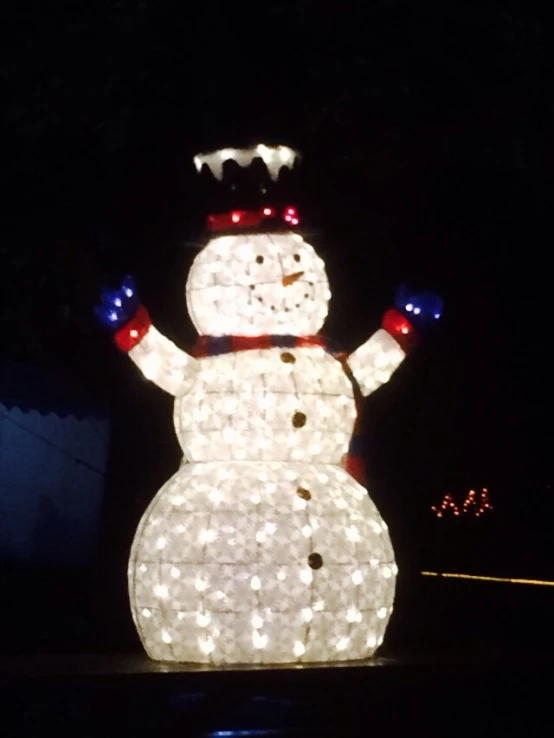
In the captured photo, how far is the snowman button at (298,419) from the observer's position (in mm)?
5078

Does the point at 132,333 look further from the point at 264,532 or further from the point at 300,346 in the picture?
the point at 264,532

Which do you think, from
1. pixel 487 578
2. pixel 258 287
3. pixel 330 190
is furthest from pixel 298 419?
pixel 487 578

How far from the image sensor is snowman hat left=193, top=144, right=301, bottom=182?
5.47 metres

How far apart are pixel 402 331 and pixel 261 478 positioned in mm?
881

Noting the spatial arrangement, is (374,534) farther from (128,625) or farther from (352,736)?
(128,625)

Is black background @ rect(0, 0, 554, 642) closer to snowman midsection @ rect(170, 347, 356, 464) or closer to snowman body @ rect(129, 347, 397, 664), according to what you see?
snowman midsection @ rect(170, 347, 356, 464)

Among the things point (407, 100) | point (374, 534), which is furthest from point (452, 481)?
point (374, 534)

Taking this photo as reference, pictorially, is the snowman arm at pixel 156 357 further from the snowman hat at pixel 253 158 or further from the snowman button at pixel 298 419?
the snowman hat at pixel 253 158

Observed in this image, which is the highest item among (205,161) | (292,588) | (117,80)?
(117,80)

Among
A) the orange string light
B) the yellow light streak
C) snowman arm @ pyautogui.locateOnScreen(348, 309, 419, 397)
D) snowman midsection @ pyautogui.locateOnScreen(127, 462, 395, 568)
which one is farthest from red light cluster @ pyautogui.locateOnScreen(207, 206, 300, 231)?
the orange string light

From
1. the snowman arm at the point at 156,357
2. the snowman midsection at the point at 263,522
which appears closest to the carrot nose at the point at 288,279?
the snowman arm at the point at 156,357

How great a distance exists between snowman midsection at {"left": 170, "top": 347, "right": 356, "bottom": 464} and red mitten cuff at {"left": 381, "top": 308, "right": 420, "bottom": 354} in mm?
350

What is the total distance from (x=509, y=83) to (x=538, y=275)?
66.0 inches

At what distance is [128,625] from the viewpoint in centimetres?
711
